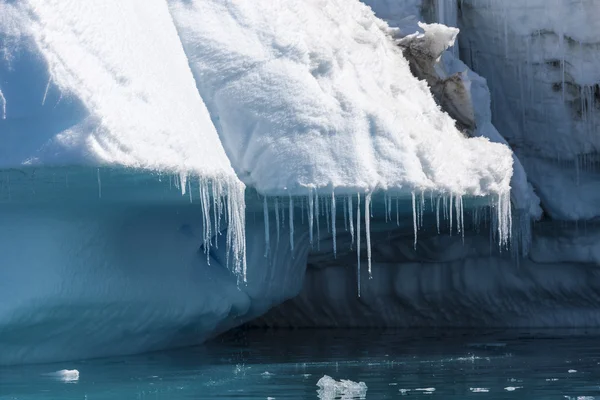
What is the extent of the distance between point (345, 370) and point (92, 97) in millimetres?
3542

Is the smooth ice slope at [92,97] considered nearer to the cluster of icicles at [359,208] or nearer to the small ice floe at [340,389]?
the cluster of icicles at [359,208]

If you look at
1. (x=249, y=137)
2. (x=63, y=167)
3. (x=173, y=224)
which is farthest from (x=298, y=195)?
(x=63, y=167)

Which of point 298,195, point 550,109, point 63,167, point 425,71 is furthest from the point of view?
point 550,109

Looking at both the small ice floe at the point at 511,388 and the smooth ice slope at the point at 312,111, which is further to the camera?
the smooth ice slope at the point at 312,111

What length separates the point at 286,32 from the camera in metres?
12.7

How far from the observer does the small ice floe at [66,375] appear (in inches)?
407

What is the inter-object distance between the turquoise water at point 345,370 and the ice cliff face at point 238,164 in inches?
22.7

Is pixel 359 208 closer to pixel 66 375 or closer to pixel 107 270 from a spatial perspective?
pixel 107 270

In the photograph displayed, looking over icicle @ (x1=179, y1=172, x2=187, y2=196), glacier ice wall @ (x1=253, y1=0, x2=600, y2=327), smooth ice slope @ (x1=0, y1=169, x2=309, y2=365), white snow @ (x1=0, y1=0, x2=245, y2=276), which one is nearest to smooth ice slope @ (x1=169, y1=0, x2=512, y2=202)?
white snow @ (x1=0, y1=0, x2=245, y2=276)

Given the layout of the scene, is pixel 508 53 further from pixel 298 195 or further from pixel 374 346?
pixel 298 195

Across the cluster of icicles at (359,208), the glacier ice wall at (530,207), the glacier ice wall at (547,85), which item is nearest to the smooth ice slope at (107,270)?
the cluster of icicles at (359,208)

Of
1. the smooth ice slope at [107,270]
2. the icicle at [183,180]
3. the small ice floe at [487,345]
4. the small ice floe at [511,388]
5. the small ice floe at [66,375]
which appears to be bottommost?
the small ice floe at [511,388]

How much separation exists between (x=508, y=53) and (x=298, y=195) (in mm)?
5756

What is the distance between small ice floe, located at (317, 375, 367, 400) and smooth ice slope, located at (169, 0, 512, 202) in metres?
2.37
